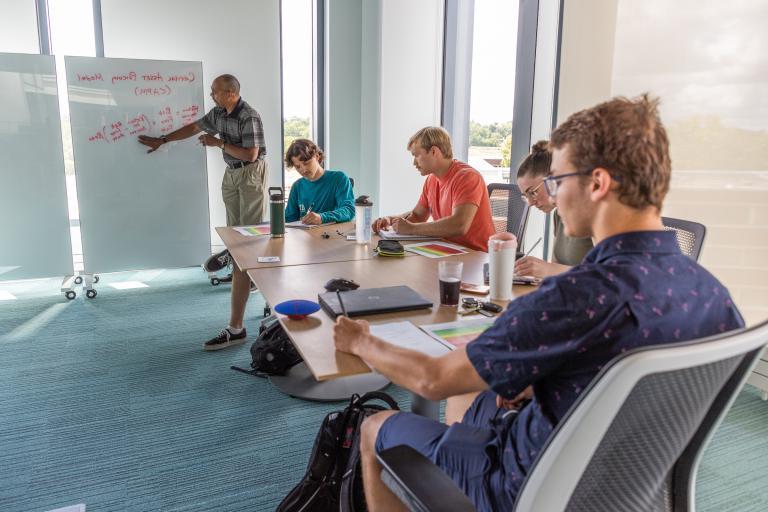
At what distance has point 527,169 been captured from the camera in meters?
2.24

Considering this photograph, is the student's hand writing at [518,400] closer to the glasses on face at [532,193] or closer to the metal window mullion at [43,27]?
the glasses on face at [532,193]

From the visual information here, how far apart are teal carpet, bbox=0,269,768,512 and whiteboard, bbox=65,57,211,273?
0.99 m

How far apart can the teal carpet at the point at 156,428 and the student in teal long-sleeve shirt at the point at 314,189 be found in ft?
2.77

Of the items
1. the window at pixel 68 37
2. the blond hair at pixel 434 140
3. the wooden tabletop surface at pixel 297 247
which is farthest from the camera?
the window at pixel 68 37

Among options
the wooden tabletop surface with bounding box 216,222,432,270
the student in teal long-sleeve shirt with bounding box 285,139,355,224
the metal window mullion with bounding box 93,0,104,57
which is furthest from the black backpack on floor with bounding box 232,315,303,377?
the metal window mullion with bounding box 93,0,104,57

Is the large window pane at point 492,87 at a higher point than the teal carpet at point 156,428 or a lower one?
higher

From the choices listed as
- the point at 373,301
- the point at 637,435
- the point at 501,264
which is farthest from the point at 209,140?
the point at 637,435

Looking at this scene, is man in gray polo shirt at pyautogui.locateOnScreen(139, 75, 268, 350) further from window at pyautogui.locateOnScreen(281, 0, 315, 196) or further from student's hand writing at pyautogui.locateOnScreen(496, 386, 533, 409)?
student's hand writing at pyautogui.locateOnScreen(496, 386, 533, 409)

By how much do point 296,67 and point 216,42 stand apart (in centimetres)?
75

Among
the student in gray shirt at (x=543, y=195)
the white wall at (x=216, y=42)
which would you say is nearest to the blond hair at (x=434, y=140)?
the student in gray shirt at (x=543, y=195)

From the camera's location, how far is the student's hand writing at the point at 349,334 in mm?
1319

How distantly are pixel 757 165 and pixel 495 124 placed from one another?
223 cm

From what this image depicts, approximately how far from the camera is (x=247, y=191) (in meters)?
4.43

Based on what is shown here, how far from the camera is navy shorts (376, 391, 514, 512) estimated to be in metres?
1.06
